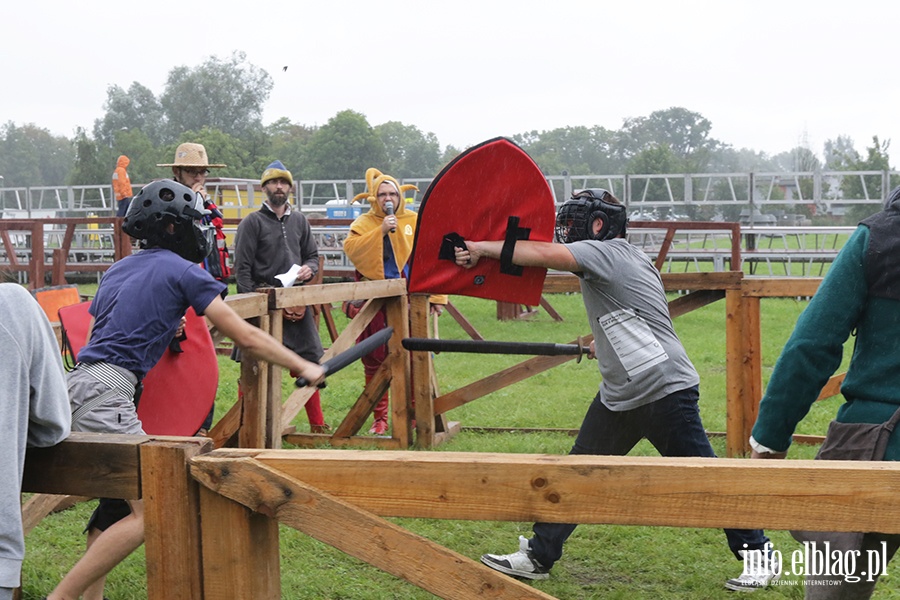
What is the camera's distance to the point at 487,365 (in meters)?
11.2

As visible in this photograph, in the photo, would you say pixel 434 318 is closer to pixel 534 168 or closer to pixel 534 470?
pixel 534 168

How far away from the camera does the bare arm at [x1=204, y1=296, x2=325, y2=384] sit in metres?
3.24

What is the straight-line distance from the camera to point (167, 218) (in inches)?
146

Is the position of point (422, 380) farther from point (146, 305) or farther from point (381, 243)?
point (146, 305)

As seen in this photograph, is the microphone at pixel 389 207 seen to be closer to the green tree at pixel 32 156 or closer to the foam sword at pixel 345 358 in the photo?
the foam sword at pixel 345 358

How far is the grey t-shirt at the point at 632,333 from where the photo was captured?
14.3ft

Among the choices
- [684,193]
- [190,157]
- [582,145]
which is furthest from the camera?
[582,145]

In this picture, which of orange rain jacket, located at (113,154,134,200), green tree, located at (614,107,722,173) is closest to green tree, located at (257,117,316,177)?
orange rain jacket, located at (113,154,134,200)

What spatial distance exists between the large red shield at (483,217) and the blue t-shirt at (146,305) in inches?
33.0

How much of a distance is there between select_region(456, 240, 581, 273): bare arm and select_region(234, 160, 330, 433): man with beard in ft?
11.9

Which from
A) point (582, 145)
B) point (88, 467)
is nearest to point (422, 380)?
point (88, 467)

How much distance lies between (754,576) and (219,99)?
8221cm

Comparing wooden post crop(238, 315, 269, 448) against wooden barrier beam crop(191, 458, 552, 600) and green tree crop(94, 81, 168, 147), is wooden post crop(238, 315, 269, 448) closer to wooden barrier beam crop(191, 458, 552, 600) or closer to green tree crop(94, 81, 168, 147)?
wooden barrier beam crop(191, 458, 552, 600)

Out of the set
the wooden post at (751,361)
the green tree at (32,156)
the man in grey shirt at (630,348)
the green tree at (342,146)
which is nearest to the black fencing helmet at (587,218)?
the man in grey shirt at (630,348)
